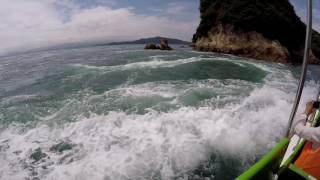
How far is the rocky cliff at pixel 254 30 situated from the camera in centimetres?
4034

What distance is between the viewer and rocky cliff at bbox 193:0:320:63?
40344 mm

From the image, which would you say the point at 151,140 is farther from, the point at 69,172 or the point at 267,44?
the point at 267,44

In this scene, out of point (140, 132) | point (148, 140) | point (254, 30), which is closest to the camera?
point (148, 140)

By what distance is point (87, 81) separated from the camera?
580 inches

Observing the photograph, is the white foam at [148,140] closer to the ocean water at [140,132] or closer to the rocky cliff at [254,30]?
the ocean water at [140,132]

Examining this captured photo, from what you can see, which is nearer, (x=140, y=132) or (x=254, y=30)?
(x=140, y=132)

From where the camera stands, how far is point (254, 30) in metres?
43.3

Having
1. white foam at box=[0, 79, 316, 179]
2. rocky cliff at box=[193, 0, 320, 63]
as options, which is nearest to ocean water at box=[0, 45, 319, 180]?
white foam at box=[0, 79, 316, 179]

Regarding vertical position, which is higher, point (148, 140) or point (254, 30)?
point (254, 30)

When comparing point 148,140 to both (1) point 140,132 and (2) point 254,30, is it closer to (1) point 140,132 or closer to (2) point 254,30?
(1) point 140,132

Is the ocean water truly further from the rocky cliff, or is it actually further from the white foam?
the rocky cliff

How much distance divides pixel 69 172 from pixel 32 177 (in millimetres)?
785

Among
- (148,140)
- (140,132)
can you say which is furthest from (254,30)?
(148,140)

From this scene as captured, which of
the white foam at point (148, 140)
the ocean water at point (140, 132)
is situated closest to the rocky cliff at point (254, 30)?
the ocean water at point (140, 132)
